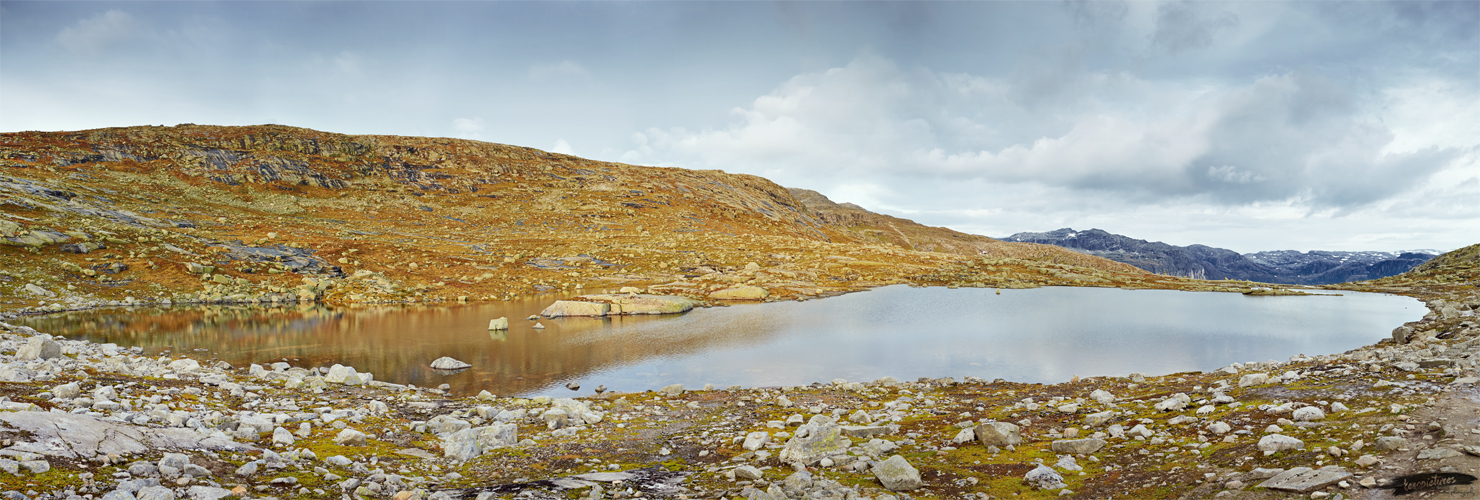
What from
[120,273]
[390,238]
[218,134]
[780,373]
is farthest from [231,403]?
[218,134]

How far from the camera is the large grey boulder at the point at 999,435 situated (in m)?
12.6

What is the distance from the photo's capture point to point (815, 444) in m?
12.6

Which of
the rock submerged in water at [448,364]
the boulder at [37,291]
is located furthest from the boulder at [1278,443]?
the boulder at [37,291]

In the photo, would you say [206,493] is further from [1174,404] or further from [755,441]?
[1174,404]

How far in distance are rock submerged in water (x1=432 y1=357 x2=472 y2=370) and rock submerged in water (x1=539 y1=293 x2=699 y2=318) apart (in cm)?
1898

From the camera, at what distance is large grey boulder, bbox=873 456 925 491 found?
1020 centimetres

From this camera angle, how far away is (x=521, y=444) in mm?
14227

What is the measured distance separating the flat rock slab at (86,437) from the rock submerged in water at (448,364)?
19.8 meters

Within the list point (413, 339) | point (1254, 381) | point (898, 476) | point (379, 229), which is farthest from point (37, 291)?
point (1254, 381)

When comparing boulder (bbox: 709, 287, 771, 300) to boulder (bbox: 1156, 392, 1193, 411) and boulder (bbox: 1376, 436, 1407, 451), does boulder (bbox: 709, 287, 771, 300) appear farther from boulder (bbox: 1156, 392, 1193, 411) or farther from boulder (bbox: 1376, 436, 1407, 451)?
boulder (bbox: 1376, 436, 1407, 451)

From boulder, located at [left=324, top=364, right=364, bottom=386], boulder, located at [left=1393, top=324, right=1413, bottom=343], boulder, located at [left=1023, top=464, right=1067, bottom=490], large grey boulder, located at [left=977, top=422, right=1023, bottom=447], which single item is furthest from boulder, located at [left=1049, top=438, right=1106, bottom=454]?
boulder, located at [left=1393, top=324, right=1413, bottom=343]

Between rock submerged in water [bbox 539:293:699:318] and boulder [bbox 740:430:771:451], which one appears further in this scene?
rock submerged in water [bbox 539:293:699:318]

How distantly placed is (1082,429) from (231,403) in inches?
860

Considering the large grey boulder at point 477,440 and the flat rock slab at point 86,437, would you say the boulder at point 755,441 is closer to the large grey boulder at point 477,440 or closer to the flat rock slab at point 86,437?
the large grey boulder at point 477,440
